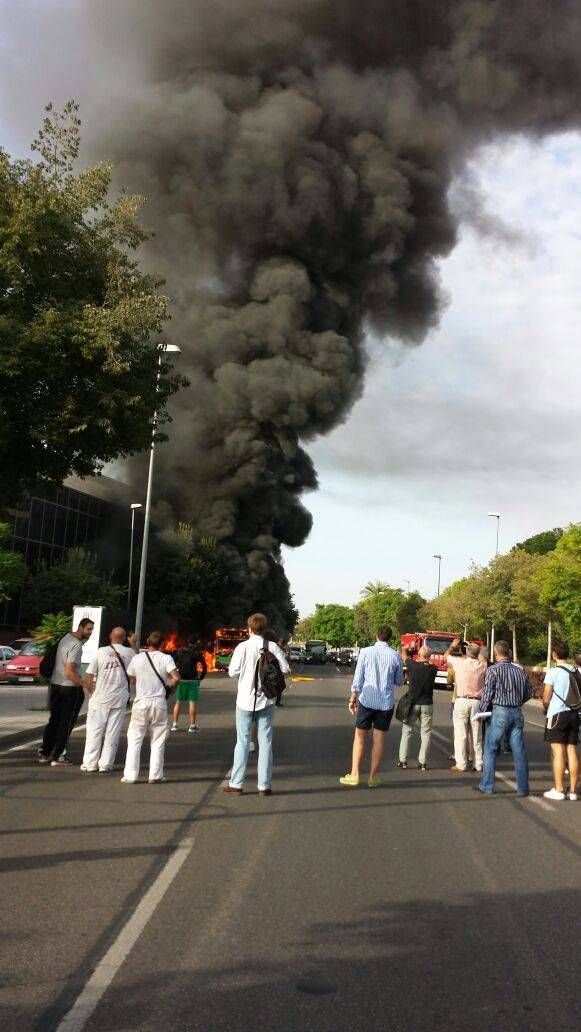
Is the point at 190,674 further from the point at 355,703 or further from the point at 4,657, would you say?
the point at 4,657

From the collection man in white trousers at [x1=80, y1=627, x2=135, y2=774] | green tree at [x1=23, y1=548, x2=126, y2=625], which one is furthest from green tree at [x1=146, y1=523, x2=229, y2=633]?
→ man in white trousers at [x1=80, y1=627, x2=135, y2=774]

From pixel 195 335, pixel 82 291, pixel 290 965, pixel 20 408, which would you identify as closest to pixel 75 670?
pixel 20 408

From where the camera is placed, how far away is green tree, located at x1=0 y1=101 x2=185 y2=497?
11273 millimetres

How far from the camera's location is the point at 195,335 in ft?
152

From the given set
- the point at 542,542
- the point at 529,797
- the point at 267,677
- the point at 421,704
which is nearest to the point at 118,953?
the point at 267,677

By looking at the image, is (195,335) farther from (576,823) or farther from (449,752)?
(576,823)

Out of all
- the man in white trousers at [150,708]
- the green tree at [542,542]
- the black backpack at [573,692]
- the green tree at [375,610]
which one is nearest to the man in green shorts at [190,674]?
the man in white trousers at [150,708]

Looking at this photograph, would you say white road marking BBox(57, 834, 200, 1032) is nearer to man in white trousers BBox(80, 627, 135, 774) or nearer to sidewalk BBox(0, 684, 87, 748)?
man in white trousers BBox(80, 627, 135, 774)

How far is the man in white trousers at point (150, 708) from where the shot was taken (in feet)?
31.5

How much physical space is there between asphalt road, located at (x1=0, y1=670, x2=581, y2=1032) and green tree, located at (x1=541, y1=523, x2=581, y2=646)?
28.9 meters

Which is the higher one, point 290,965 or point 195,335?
point 195,335

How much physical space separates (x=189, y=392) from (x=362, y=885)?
42431mm

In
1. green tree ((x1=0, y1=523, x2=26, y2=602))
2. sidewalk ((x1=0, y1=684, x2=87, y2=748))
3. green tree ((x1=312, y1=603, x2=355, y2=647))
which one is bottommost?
sidewalk ((x1=0, y1=684, x2=87, y2=748))

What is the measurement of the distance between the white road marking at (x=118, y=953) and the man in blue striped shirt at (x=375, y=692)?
3.48 m
